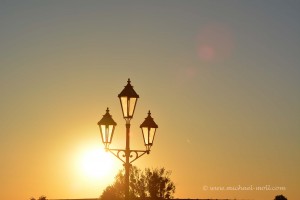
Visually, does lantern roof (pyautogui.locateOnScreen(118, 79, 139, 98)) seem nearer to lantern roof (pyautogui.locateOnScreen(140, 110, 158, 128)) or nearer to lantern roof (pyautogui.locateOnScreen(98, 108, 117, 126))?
lantern roof (pyautogui.locateOnScreen(98, 108, 117, 126))

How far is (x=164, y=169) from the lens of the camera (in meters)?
90.4

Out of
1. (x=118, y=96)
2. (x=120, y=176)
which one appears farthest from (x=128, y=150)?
(x=120, y=176)

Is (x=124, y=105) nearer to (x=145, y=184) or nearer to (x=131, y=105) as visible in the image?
(x=131, y=105)

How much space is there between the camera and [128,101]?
698 inches

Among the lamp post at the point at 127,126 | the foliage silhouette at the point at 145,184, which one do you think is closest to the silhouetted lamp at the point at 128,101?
the lamp post at the point at 127,126

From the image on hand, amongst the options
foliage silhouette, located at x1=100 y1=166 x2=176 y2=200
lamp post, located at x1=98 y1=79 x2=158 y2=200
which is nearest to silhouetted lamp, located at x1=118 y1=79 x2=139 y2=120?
lamp post, located at x1=98 y1=79 x2=158 y2=200

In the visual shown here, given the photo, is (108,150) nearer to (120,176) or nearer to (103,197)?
(103,197)

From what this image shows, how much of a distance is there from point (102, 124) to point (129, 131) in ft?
3.20

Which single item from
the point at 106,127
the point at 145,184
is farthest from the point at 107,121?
the point at 145,184

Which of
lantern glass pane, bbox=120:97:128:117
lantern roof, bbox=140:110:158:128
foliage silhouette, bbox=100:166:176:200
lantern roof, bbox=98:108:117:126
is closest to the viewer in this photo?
lantern glass pane, bbox=120:97:128:117

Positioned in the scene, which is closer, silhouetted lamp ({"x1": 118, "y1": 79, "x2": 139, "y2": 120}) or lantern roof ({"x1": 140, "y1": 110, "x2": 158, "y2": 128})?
silhouetted lamp ({"x1": 118, "y1": 79, "x2": 139, "y2": 120})

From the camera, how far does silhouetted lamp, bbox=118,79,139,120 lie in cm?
1764

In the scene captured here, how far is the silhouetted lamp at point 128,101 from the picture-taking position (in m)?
17.6

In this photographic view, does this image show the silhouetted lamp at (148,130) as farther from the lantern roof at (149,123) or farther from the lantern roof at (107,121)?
the lantern roof at (107,121)
